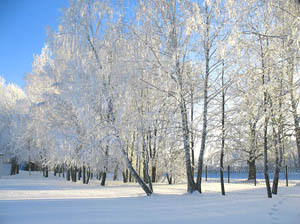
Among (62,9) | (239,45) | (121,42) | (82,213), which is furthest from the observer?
(62,9)

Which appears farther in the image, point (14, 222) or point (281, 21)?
point (281, 21)

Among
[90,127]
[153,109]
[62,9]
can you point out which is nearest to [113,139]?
[90,127]

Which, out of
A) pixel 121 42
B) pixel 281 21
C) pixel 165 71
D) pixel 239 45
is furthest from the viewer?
pixel 121 42

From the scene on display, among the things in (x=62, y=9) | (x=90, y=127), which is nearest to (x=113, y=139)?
(x=90, y=127)

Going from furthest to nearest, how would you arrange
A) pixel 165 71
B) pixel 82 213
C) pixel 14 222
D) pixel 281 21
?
pixel 165 71, pixel 281 21, pixel 82 213, pixel 14 222

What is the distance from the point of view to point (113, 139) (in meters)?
8.95

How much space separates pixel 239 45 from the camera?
7211mm

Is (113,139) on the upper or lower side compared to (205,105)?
lower

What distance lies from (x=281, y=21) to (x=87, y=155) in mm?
8169

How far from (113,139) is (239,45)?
16.8 feet

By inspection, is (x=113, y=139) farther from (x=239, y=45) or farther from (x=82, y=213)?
(x=239, y=45)

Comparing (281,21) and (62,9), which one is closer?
(281,21)

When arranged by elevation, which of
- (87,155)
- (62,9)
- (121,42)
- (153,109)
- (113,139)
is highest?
(62,9)

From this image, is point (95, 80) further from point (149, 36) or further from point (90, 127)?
point (149, 36)
